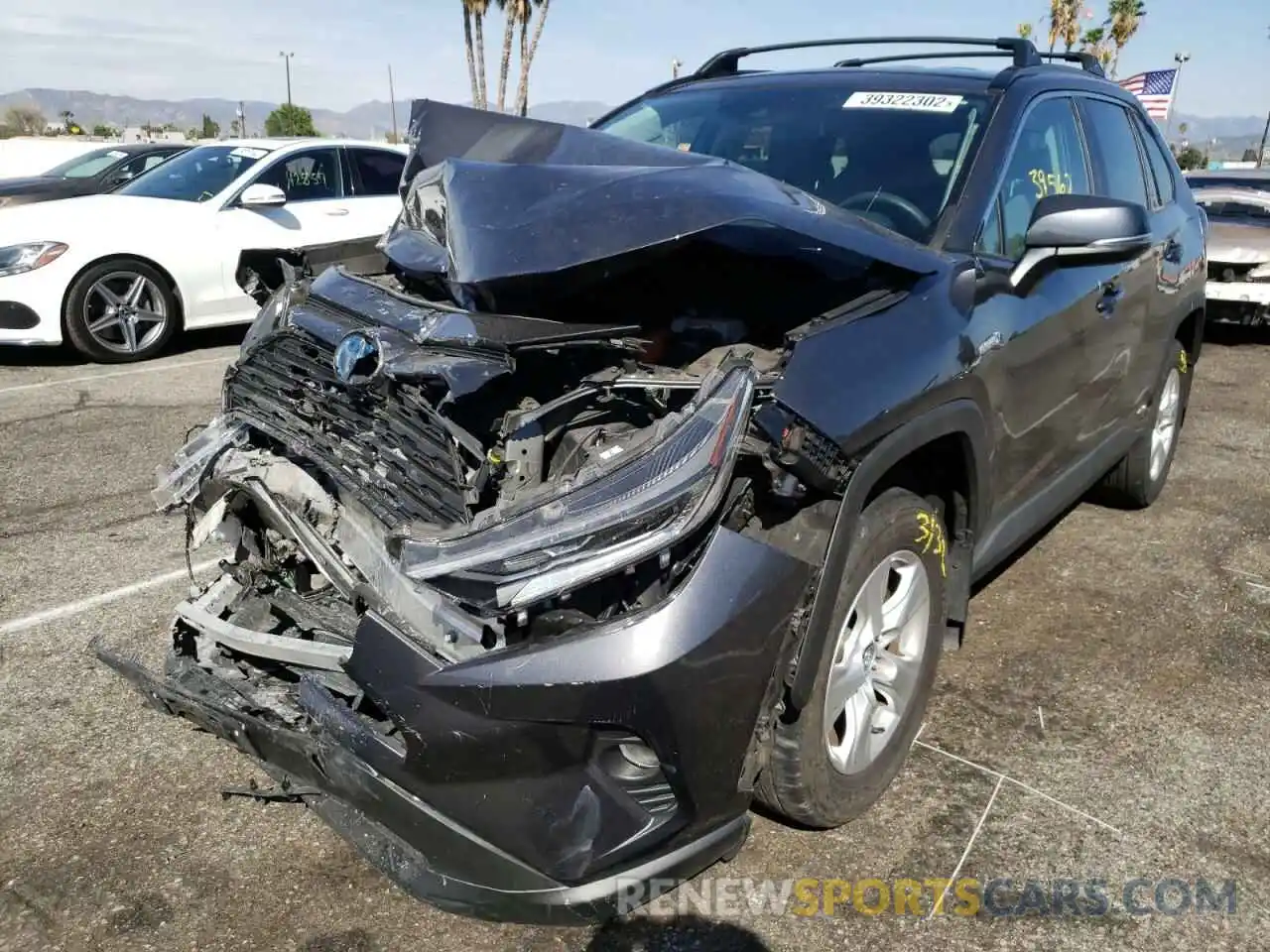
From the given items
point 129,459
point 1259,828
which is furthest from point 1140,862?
point 129,459

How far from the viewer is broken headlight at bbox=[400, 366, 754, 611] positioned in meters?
1.91

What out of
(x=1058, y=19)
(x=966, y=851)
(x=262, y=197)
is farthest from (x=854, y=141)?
(x=1058, y=19)

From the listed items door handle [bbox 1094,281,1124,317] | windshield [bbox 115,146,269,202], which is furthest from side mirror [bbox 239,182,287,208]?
door handle [bbox 1094,281,1124,317]

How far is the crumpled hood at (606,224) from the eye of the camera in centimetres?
237

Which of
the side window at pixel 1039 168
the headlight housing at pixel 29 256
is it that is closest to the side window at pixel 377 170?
the headlight housing at pixel 29 256

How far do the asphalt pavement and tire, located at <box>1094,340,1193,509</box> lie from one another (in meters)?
0.35

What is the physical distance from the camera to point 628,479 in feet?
6.53

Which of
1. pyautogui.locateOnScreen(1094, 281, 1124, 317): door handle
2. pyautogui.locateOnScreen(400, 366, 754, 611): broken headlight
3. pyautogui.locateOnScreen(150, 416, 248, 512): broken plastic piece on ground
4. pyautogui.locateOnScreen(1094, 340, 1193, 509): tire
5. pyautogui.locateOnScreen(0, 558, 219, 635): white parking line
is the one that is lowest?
pyautogui.locateOnScreen(0, 558, 219, 635): white parking line

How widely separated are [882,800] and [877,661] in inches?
17.2

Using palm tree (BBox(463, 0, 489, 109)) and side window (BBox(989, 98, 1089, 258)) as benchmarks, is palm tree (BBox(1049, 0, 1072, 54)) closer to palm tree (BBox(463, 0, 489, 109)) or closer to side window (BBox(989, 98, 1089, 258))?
palm tree (BBox(463, 0, 489, 109))

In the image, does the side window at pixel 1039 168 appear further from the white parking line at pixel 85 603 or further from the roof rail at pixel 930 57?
the white parking line at pixel 85 603

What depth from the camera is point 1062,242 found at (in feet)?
9.36

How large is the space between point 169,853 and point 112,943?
300 mm

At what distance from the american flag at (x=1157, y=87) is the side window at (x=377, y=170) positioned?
1562 cm
